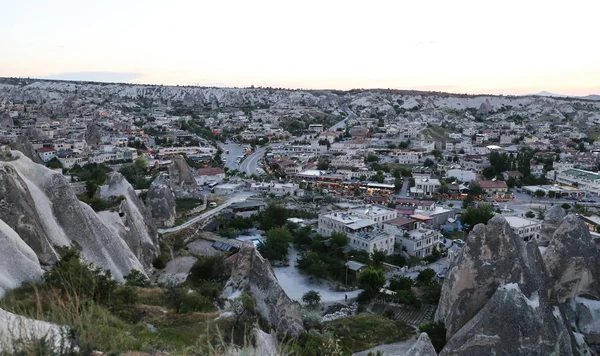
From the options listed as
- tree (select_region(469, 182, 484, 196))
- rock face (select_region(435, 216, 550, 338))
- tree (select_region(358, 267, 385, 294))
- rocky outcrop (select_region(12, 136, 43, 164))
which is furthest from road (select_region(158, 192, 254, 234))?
tree (select_region(469, 182, 484, 196))

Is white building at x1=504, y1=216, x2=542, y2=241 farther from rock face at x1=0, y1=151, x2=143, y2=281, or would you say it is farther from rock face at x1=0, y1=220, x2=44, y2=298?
rock face at x1=0, y1=220, x2=44, y2=298

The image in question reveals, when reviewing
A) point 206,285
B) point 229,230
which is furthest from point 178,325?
point 229,230

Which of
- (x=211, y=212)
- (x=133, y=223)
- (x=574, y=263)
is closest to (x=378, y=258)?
(x=574, y=263)

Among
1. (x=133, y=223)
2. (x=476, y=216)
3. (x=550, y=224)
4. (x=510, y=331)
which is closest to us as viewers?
(x=510, y=331)

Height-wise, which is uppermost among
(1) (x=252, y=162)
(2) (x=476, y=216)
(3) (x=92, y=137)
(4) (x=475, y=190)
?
(3) (x=92, y=137)

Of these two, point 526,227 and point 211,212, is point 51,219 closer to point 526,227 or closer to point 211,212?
point 211,212

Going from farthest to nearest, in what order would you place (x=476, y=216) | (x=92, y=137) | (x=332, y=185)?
(x=92, y=137)
(x=332, y=185)
(x=476, y=216)
